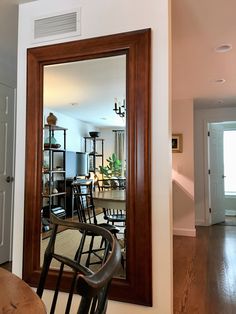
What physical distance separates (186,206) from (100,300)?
4.35m

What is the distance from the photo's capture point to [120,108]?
6.70 feet

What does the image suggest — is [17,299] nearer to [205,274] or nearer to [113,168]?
[113,168]

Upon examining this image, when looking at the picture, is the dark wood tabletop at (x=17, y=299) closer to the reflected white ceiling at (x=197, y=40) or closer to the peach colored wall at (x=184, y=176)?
the reflected white ceiling at (x=197, y=40)

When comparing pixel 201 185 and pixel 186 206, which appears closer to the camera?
pixel 186 206

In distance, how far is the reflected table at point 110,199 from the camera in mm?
1968

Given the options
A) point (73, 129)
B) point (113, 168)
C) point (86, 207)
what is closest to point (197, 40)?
point (113, 168)

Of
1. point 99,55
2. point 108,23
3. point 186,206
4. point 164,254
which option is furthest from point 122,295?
point 186,206

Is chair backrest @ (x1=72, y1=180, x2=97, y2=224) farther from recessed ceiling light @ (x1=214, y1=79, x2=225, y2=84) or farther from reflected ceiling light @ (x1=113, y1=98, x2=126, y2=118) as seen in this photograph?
recessed ceiling light @ (x1=214, y1=79, x2=225, y2=84)

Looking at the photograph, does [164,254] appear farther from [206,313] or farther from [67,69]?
[67,69]

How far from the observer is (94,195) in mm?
2336

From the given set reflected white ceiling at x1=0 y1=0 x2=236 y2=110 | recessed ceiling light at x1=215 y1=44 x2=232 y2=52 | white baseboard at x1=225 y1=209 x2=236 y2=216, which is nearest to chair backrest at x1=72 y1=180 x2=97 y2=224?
reflected white ceiling at x1=0 y1=0 x2=236 y2=110

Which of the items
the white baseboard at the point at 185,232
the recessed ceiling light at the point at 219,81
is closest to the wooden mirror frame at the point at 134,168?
the recessed ceiling light at the point at 219,81

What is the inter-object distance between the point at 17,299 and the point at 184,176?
4206 mm

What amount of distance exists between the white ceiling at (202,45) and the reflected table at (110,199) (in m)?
1.52
